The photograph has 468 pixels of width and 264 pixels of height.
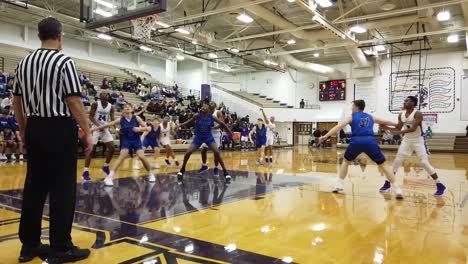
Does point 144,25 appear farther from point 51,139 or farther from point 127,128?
point 51,139

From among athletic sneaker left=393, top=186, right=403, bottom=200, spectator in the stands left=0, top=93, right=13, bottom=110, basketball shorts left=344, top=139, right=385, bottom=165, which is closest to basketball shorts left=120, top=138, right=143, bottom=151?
basketball shorts left=344, top=139, right=385, bottom=165

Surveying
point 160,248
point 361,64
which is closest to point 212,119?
point 160,248

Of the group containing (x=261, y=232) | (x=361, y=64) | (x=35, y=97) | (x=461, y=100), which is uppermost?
(x=361, y=64)

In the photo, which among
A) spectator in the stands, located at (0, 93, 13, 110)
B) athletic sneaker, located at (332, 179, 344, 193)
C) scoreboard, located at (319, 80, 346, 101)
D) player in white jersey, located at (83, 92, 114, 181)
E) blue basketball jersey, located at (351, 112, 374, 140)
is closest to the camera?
blue basketball jersey, located at (351, 112, 374, 140)

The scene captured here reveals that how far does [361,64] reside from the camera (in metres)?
27.5

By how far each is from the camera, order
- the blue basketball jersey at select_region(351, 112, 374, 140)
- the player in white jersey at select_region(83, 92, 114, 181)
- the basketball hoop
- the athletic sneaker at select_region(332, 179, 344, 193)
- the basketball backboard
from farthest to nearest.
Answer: the basketball hoop < the basketball backboard < the player in white jersey at select_region(83, 92, 114, 181) < the athletic sneaker at select_region(332, 179, 344, 193) < the blue basketball jersey at select_region(351, 112, 374, 140)

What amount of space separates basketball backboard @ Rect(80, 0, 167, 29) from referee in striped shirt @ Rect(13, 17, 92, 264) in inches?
251

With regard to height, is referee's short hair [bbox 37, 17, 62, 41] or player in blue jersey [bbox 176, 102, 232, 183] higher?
referee's short hair [bbox 37, 17, 62, 41]

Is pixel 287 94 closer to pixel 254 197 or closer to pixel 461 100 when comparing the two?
pixel 461 100

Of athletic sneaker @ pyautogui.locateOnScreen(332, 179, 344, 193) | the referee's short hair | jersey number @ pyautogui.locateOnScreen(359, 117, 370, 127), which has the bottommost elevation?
athletic sneaker @ pyautogui.locateOnScreen(332, 179, 344, 193)

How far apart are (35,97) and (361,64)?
88.7 feet

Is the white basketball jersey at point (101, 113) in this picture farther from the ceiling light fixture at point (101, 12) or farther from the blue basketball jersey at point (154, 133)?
the ceiling light fixture at point (101, 12)

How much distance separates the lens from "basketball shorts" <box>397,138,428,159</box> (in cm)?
687

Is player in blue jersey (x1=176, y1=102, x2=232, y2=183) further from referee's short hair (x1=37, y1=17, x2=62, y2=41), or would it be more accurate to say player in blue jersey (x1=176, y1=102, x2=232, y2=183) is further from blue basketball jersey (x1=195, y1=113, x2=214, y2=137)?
referee's short hair (x1=37, y1=17, x2=62, y2=41)
